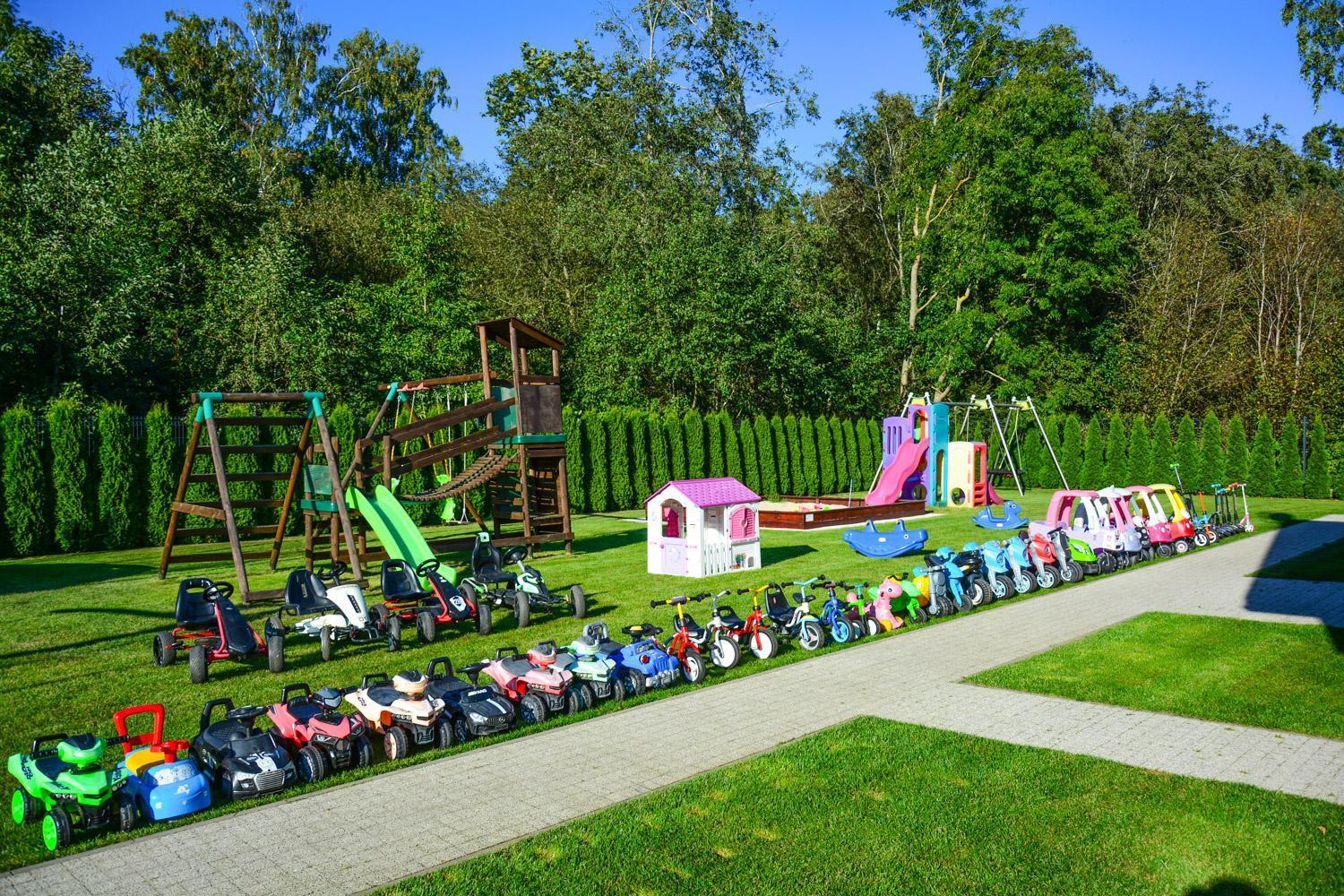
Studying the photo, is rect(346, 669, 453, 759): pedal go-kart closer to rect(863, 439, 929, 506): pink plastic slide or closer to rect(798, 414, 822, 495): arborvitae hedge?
rect(863, 439, 929, 506): pink plastic slide

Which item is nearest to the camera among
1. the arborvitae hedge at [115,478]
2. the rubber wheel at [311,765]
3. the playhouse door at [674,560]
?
the rubber wheel at [311,765]

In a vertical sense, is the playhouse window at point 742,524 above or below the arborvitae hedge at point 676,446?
below

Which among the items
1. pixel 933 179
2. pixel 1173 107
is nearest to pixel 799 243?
pixel 933 179

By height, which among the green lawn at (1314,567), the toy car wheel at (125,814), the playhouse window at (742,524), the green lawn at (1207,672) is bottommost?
the green lawn at (1207,672)

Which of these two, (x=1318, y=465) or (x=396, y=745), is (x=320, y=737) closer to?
(x=396, y=745)

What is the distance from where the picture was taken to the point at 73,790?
18.7ft

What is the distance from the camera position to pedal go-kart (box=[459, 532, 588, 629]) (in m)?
11.4

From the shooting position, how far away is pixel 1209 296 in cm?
3531

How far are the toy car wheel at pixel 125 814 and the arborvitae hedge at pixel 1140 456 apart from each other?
31144 millimetres

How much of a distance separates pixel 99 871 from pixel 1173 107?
174 ft

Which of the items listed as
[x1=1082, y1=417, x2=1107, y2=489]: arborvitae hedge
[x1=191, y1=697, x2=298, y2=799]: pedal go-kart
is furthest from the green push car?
Answer: [x1=1082, y1=417, x2=1107, y2=489]: arborvitae hedge

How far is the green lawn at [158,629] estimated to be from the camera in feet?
27.3

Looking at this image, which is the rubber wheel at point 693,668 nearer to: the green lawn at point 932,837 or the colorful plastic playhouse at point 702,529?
the green lawn at point 932,837

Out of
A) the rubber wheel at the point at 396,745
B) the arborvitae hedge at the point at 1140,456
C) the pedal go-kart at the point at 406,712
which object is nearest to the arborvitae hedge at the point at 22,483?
the pedal go-kart at the point at 406,712
